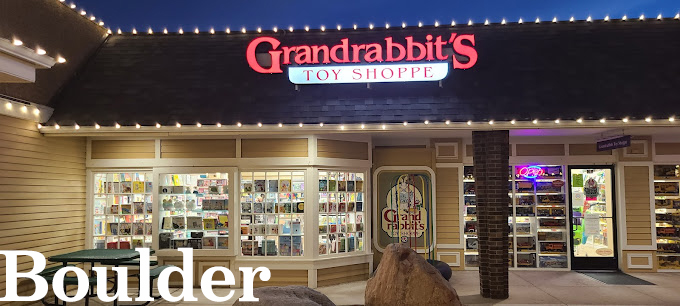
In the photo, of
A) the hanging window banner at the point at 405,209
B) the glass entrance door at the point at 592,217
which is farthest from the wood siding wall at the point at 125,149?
the glass entrance door at the point at 592,217

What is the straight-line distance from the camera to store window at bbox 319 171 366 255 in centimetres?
962

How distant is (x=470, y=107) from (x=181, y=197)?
5841 millimetres

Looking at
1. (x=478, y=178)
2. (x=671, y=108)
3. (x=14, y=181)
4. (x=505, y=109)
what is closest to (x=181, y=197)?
(x=14, y=181)

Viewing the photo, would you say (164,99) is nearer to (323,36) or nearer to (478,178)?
(323,36)

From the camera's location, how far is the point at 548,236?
11.1 meters

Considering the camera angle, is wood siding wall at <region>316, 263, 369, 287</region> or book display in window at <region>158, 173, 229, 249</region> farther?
book display in window at <region>158, 173, 229, 249</region>

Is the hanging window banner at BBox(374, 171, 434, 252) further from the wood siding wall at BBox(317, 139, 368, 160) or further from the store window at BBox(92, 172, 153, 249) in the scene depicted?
the store window at BBox(92, 172, 153, 249)

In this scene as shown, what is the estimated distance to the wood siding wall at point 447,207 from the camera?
11.0 metres

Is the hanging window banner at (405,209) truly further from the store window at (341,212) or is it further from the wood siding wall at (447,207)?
the store window at (341,212)

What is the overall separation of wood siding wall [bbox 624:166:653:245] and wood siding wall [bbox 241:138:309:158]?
23.7 ft

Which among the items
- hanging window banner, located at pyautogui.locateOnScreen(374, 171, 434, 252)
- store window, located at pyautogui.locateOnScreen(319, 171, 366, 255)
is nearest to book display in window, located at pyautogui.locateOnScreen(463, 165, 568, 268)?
hanging window banner, located at pyautogui.locateOnScreen(374, 171, 434, 252)

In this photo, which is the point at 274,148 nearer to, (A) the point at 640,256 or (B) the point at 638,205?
(B) the point at 638,205

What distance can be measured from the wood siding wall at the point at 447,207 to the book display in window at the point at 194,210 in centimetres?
473

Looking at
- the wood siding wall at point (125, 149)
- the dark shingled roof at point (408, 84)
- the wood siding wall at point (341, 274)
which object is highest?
the dark shingled roof at point (408, 84)
